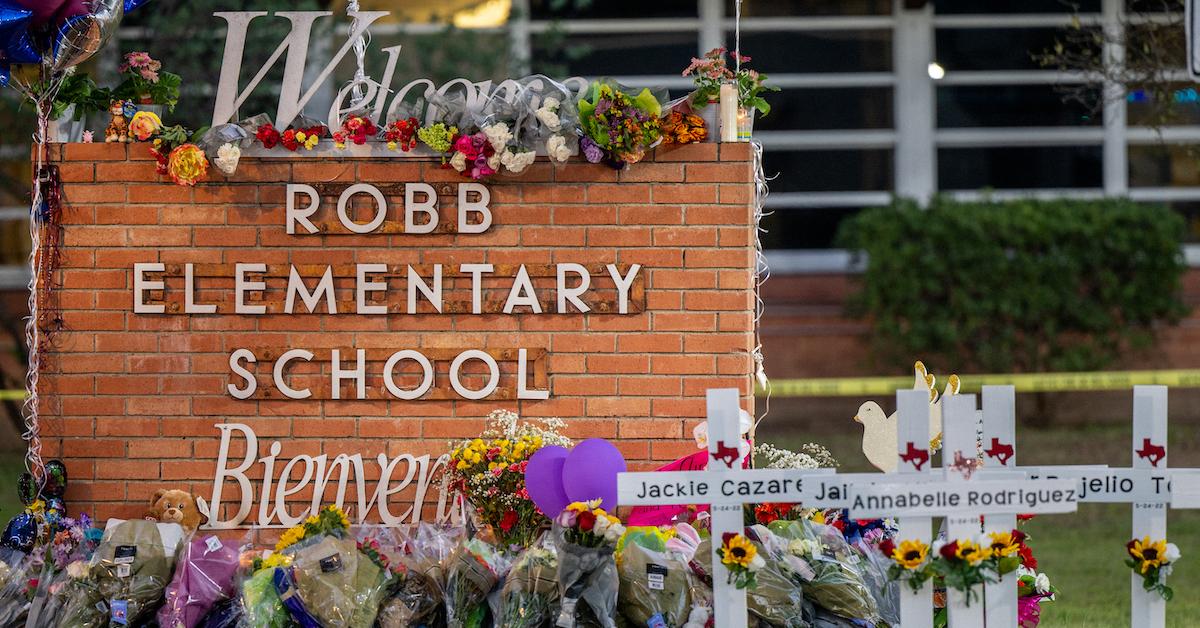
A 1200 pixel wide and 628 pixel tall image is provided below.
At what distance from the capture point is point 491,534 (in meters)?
5.08

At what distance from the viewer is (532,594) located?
4402 mm

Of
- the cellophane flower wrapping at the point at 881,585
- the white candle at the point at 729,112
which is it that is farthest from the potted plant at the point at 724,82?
the cellophane flower wrapping at the point at 881,585

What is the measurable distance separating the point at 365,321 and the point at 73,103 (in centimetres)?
157

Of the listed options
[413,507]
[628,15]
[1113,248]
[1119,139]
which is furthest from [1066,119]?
[413,507]

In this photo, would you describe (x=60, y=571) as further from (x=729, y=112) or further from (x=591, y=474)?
(x=729, y=112)

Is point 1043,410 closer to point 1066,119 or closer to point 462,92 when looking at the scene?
point 1066,119

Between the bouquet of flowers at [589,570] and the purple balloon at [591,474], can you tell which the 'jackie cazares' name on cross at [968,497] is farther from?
the purple balloon at [591,474]

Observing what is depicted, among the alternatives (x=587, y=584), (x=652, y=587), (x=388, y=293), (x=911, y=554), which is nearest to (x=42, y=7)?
(x=388, y=293)

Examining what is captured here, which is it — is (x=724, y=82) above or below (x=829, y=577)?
above

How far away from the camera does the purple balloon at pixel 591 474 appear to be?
15.5 feet

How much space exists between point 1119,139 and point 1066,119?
0.53 meters

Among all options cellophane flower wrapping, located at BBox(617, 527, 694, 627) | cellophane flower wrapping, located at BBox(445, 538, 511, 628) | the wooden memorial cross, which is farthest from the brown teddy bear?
the wooden memorial cross

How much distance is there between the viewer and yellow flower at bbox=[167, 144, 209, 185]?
17.4 feet

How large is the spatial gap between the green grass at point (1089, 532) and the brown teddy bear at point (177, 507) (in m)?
3.94
